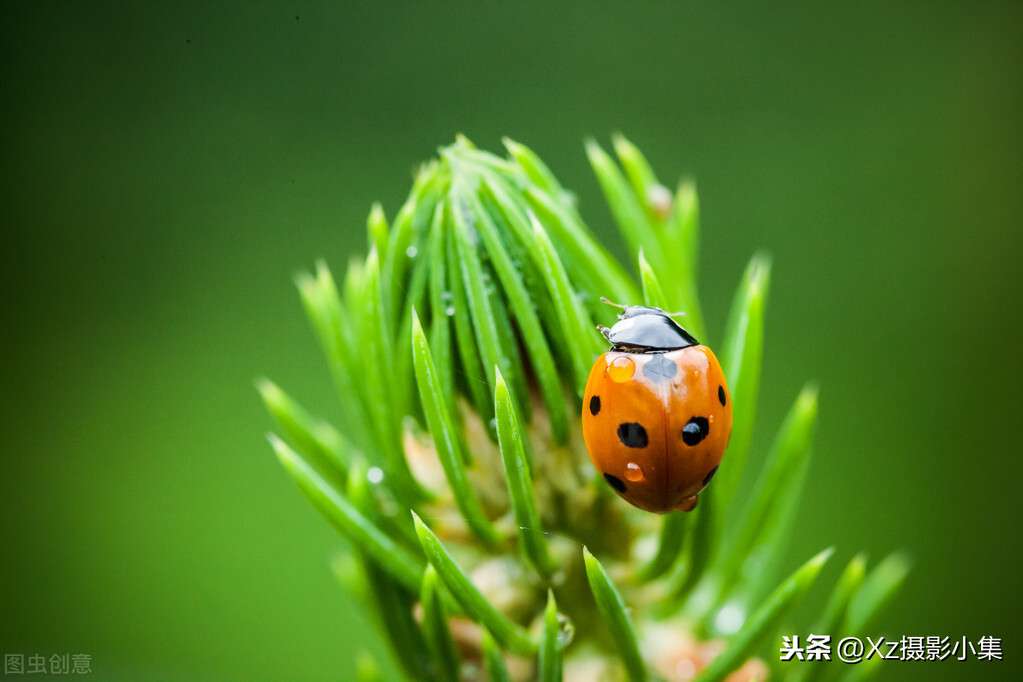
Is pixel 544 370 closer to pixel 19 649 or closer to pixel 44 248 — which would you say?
pixel 19 649

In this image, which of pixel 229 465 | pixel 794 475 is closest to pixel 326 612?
pixel 229 465

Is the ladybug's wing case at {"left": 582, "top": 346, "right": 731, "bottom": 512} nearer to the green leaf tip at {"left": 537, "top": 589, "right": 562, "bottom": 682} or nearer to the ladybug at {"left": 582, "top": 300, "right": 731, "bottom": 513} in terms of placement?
the ladybug at {"left": 582, "top": 300, "right": 731, "bottom": 513}

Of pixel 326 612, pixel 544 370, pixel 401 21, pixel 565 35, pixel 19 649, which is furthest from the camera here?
pixel 565 35

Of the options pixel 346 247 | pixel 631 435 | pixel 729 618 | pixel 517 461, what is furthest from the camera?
pixel 346 247

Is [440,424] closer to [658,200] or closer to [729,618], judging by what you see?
[658,200]

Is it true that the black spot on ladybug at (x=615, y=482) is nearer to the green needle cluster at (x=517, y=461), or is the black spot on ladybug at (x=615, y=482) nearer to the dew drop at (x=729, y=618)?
the green needle cluster at (x=517, y=461)

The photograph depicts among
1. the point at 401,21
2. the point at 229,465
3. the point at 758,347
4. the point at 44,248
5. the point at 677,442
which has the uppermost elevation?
the point at 401,21

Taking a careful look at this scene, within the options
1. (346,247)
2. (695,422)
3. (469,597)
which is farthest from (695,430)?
(346,247)
